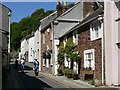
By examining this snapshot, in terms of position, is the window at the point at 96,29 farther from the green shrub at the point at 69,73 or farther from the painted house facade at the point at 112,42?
the green shrub at the point at 69,73

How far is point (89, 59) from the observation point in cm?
2548

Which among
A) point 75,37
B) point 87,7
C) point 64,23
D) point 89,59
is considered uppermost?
point 87,7

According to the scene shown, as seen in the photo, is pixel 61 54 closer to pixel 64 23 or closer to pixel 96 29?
pixel 64 23

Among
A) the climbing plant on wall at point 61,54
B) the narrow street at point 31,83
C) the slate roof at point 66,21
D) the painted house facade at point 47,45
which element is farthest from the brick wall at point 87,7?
the narrow street at point 31,83

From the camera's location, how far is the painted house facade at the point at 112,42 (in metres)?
21.3

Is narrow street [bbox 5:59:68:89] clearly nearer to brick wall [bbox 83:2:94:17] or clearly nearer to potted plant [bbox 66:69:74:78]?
potted plant [bbox 66:69:74:78]

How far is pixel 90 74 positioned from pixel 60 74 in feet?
33.7

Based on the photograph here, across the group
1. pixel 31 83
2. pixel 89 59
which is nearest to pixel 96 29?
pixel 89 59


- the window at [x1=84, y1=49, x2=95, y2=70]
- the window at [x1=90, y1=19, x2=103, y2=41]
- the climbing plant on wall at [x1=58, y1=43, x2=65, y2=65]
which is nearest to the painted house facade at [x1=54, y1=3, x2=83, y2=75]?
the climbing plant on wall at [x1=58, y1=43, x2=65, y2=65]

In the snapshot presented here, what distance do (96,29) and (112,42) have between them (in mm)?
2718

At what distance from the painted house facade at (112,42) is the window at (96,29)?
0.77 m

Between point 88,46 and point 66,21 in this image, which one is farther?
point 66,21

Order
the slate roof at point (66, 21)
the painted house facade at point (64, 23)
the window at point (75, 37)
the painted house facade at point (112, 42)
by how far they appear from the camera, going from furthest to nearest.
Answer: the slate roof at point (66, 21), the painted house facade at point (64, 23), the window at point (75, 37), the painted house facade at point (112, 42)

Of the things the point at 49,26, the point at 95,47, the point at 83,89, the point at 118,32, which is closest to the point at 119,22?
the point at 118,32
